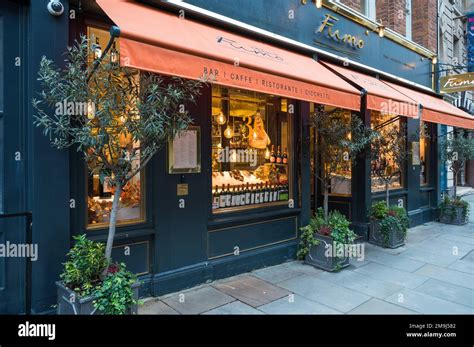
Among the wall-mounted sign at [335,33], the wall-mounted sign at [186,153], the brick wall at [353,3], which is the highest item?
the brick wall at [353,3]

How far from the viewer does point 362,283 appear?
5.29m

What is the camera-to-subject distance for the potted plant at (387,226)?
7355mm

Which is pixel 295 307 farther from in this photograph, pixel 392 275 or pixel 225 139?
pixel 225 139

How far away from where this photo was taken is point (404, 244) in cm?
770

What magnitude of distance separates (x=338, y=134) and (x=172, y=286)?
3737mm

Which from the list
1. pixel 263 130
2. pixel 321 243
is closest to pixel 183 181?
pixel 263 130

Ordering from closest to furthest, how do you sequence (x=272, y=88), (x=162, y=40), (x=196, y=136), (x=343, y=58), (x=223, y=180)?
(x=162, y=40)
(x=272, y=88)
(x=196, y=136)
(x=223, y=180)
(x=343, y=58)

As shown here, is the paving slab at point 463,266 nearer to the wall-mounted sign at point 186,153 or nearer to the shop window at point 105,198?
the wall-mounted sign at point 186,153

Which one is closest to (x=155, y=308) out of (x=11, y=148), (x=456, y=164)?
(x=11, y=148)

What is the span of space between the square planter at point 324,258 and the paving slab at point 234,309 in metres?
1.99

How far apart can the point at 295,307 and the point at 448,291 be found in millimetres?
2422

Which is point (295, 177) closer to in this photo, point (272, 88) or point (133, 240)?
point (272, 88)

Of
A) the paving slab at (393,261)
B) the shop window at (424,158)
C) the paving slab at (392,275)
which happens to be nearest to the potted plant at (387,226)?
the paving slab at (393,261)

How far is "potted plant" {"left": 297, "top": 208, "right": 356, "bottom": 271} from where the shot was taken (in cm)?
578
